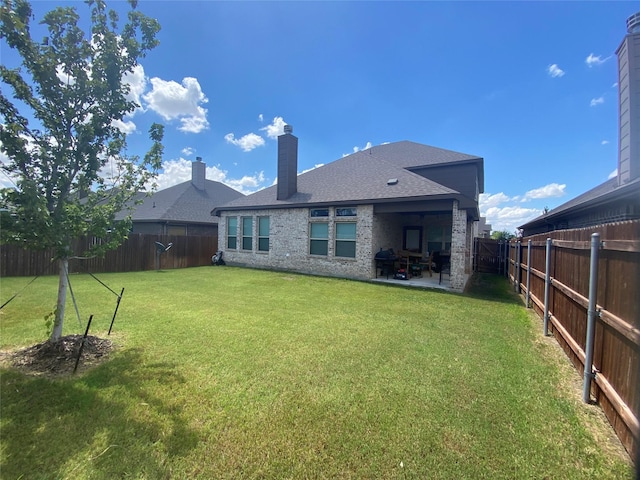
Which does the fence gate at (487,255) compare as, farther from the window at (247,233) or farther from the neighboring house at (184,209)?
the neighboring house at (184,209)

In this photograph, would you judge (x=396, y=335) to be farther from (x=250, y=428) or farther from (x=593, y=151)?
(x=593, y=151)

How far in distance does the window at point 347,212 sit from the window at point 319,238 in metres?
0.82

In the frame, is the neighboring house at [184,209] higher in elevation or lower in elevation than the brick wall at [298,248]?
higher

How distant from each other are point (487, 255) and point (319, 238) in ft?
32.8

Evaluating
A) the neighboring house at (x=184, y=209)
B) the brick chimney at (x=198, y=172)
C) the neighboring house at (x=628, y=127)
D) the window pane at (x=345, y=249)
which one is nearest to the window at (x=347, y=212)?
the window pane at (x=345, y=249)

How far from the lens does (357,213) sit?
11.8 m

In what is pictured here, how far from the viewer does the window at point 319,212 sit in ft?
41.9

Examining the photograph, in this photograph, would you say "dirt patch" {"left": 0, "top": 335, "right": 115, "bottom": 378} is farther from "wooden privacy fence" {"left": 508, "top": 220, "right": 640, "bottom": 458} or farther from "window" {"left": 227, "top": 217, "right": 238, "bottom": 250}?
"window" {"left": 227, "top": 217, "right": 238, "bottom": 250}

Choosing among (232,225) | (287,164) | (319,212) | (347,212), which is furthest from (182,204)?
(347,212)

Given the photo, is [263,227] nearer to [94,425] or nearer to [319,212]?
[319,212]

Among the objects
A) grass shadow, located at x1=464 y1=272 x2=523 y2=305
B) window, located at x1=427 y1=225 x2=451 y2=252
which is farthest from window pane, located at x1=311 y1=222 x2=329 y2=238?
grass shadow, located at x1=464 y1=272 x2=523 y2=305

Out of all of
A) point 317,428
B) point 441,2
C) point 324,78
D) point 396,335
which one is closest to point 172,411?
point 317,428

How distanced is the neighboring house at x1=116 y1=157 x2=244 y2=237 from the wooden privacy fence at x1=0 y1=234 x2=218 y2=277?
9.07ft

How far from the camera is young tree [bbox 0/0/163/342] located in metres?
3.39
